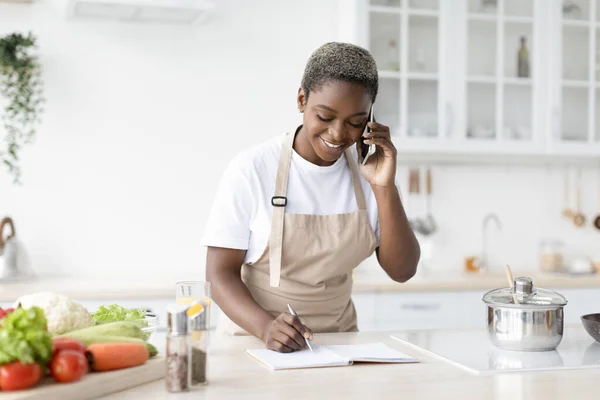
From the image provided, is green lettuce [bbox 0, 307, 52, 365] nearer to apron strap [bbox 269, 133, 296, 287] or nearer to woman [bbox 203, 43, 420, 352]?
woman [bbox 203, 43, 420, 352]

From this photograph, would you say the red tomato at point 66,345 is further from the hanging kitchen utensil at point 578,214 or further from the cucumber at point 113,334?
the hanging kitchen utensil at point 578,214

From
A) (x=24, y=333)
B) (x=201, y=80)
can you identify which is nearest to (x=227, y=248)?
(x=24, y=333)

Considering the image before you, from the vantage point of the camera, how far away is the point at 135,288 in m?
3.12

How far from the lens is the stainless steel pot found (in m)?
1.72

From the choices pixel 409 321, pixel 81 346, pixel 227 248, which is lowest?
pixel 409 321

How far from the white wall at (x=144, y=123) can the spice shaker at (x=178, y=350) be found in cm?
219

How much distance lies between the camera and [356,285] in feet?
11.0

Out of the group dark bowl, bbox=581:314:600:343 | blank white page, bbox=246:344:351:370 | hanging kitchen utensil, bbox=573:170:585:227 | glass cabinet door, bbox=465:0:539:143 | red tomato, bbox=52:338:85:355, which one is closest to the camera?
red tomato, bbox=52:338:85:355

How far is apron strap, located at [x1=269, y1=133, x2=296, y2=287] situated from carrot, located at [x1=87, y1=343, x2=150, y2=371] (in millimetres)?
→ 685

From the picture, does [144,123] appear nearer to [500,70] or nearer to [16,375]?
[500,70]

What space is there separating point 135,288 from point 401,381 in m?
1.87

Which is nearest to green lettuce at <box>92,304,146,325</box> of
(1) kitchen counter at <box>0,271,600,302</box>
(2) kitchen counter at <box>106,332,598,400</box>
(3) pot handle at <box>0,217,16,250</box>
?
(2) kitchen counter at <box>106,332,598,400</box>

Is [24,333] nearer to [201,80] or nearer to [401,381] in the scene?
[401,381]

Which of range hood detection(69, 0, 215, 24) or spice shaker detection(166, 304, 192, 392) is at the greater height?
range hood detection(69, 0, 215, 24)
